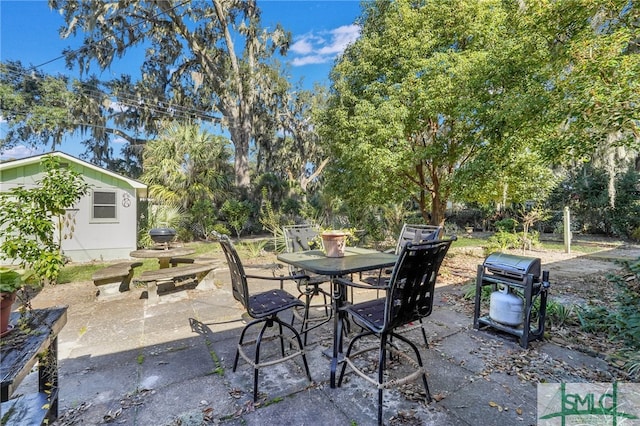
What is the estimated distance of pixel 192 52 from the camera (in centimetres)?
1309

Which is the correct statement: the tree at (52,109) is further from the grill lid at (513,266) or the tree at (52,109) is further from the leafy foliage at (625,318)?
the leafy foliage at (625,318)

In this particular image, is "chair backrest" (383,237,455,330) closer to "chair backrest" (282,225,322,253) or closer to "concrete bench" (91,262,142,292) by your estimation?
"chair backrest" (282,225,322,253)

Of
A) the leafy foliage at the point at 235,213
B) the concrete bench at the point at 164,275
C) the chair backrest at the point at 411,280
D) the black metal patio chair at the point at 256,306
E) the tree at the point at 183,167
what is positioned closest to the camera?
the chair backrest at the point at 411,280

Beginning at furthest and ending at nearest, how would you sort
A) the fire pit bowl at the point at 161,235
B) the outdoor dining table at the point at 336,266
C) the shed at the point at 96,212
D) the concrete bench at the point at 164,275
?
the shed at the point at 96,212
the fire pit bowl at the point at 161,235
the concrete bench at the point at 164,275
the outdoor dining table at the point at 336,266

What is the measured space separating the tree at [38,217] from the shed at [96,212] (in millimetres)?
4106

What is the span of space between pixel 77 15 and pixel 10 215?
39.9ft

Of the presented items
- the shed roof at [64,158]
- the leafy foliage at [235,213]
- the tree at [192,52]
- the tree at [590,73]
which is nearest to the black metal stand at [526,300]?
the tree at [590,73]

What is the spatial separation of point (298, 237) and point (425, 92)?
340 centimetres

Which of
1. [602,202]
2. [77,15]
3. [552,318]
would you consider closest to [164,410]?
[552,318]

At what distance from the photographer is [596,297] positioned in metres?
3.88

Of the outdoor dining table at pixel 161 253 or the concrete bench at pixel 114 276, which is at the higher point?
the outdoor dining table at pixel 161 253

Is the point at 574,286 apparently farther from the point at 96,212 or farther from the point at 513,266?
the point at 96,212

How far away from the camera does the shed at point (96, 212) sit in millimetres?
6852

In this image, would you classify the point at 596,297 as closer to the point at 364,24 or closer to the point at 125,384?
the point at 125,384
